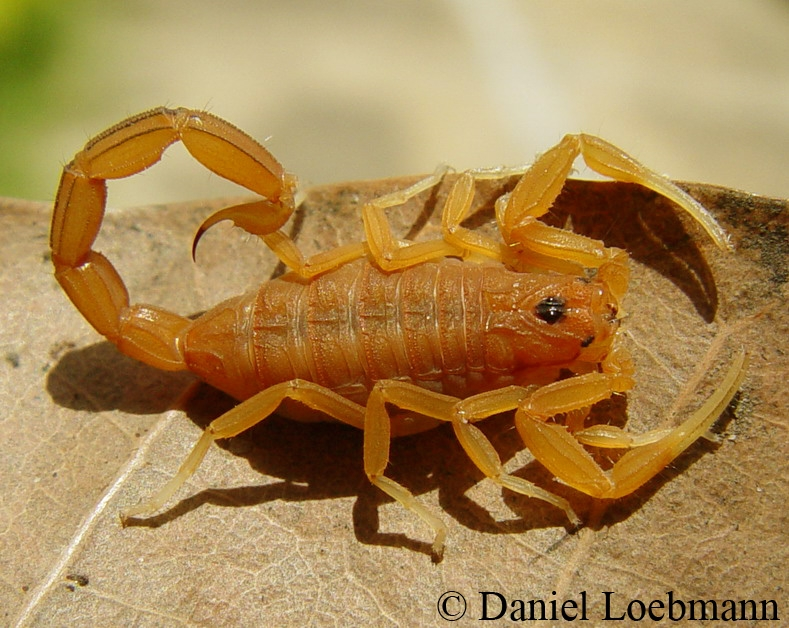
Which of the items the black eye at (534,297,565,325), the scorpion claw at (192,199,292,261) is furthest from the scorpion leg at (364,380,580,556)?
the scorpion claw at (192,199,292,261)

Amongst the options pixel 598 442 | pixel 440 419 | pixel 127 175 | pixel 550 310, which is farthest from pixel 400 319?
pixel 127 175

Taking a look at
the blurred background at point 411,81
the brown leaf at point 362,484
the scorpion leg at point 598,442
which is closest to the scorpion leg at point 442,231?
the brown leaf at point 362,484

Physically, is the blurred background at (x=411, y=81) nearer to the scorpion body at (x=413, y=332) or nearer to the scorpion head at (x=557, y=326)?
the scorpion body at (x=413, y=332)

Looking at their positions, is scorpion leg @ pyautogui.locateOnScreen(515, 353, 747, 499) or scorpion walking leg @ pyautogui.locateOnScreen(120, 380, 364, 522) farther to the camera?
scorpion walking leg @ pyautogui.locateOnScreen(120, 380, 364, 522)

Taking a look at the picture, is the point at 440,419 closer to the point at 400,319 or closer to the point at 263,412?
the point at 400,319

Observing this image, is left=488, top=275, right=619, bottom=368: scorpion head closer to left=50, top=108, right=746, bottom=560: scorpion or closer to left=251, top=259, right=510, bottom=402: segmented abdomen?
left=50, top=108, right=746, bottom=560: scorpion

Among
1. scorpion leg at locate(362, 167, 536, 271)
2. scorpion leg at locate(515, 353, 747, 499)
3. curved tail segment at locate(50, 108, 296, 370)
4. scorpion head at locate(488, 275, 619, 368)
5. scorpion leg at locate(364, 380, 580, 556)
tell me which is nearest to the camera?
scorpion leg at locate(515, 353, 747, 499)
